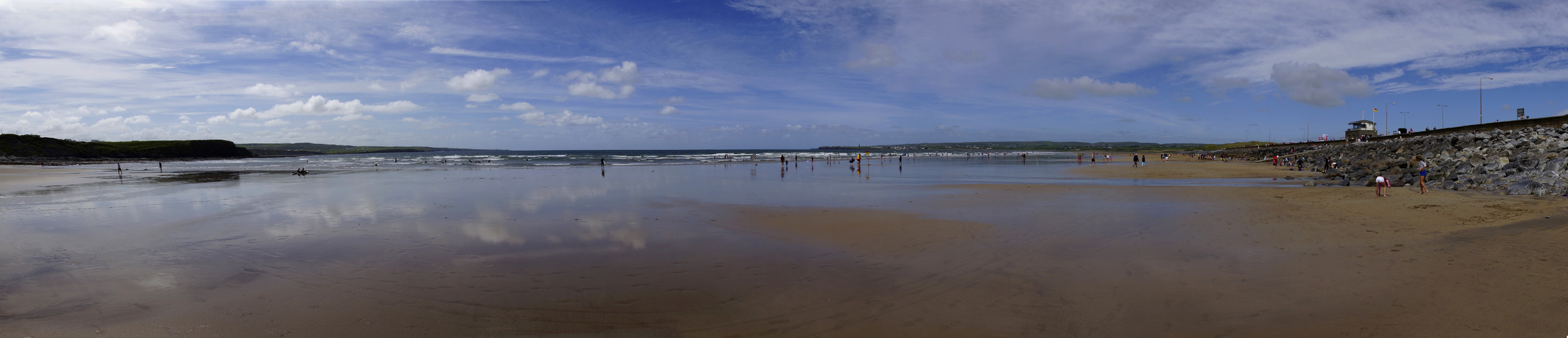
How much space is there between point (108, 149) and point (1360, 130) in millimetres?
156677

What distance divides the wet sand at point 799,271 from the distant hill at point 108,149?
255 ft

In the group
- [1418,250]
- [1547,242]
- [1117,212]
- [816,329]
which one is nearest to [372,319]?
[816,329]

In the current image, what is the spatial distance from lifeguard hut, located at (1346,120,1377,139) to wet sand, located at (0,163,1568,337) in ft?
228

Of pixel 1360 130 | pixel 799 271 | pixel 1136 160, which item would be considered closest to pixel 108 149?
pixel 799 271

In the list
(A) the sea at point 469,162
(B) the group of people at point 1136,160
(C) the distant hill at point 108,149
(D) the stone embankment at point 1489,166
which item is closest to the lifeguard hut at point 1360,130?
(B) the group of people at point 1136,160

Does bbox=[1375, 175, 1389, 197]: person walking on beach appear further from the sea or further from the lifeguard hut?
the lifeguard hut

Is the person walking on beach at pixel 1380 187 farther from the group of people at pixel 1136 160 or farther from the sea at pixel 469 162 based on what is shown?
the sea at pixel 469 162

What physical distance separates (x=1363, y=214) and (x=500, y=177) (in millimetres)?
31946

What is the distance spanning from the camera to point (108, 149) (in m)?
79.8

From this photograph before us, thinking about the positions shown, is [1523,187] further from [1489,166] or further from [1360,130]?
[1360,130]

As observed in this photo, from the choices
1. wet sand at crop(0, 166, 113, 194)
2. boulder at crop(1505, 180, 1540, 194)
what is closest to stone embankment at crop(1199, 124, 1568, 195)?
boulder at crop(1505, 180, 1540, 194)

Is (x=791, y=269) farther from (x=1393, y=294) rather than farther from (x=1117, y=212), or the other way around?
(x=1117, y=212)

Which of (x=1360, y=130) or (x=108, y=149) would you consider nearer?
(x=1360, y=130)

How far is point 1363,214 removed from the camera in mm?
11875
